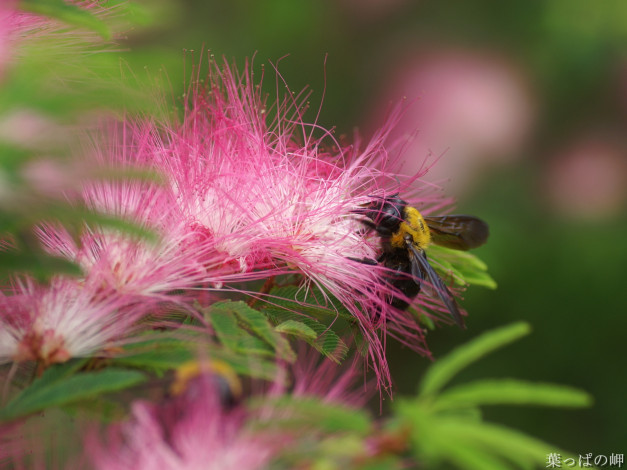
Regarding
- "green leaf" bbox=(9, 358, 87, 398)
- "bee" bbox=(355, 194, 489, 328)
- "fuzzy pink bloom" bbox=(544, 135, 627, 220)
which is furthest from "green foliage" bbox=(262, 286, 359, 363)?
"fuzzy pink bloom" bbox=(544, 135, 627, 220)

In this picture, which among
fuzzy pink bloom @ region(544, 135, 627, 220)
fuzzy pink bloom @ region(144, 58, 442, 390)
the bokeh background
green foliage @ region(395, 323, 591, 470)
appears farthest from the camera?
fuzzy pink bloom @ region(544, 135, 627, 220)

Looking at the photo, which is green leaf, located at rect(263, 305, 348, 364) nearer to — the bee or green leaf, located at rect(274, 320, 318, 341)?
green leaf, located at rect(274, 320, 318, 341)

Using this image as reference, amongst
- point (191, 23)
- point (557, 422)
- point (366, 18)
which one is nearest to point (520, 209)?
point (557, 422)

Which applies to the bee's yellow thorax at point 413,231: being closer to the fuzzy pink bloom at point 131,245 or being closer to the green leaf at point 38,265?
the fuzzy pink bloom at point 131,245

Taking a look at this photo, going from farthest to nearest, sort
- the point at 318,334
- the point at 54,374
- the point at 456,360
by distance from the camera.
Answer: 1. the point at 318,334
2. the point at 54,374
3. the point at 456,360

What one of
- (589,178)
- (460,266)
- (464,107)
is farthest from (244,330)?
(464,107)

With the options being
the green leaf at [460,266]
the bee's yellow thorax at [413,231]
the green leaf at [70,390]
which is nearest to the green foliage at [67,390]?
the green leaf at [70,390]

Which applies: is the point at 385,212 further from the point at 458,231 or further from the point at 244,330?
the point at 244,330
